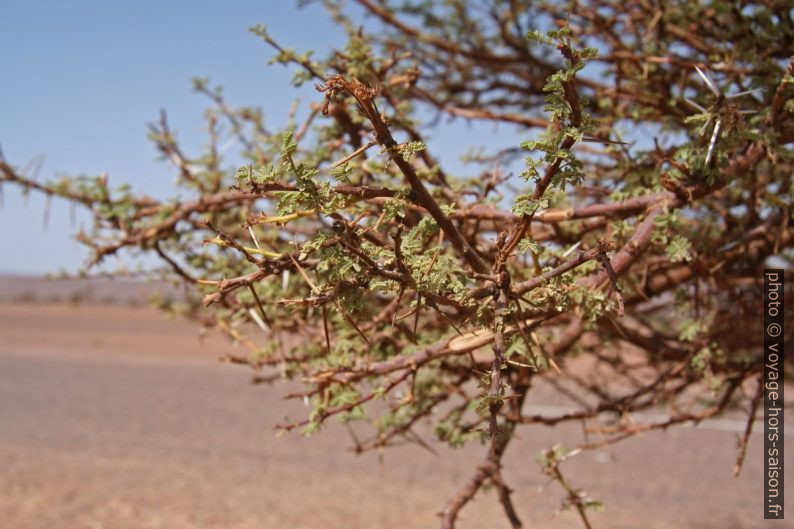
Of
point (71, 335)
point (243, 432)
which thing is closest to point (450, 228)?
point (243, 432)

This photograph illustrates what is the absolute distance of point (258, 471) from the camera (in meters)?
13.1

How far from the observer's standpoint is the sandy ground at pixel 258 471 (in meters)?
10.5

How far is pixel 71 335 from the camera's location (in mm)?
32438

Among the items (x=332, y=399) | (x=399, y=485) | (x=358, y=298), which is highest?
(x=358, y=298)

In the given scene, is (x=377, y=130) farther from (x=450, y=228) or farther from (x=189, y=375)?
(x=189, y=375)

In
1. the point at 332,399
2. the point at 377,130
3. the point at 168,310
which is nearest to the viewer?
the point at 377,130

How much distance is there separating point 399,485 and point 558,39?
39.0ft

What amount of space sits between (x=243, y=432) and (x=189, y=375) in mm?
7996

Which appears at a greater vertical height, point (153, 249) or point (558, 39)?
point (558, 39)

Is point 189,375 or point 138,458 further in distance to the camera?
point 189,375

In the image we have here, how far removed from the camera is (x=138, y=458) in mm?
13734

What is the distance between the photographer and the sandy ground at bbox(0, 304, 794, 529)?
10.5 meters

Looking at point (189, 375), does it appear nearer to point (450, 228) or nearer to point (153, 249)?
point (153, 249)

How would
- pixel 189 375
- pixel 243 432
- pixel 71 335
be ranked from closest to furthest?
pixel 243 432, pixel 189 375, pixel 71 335
